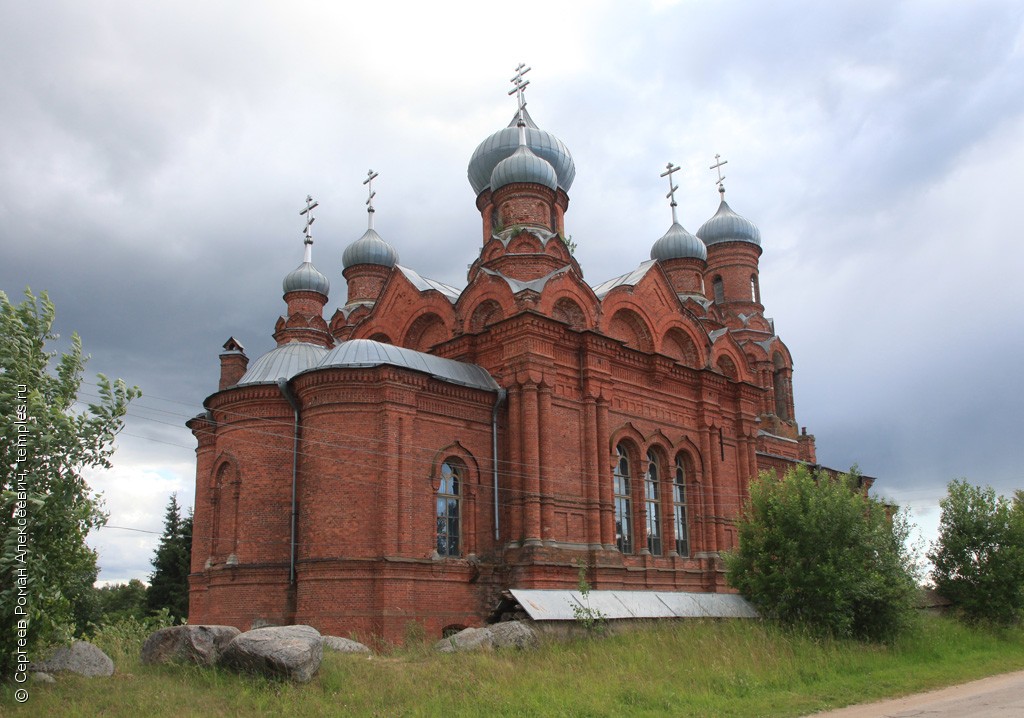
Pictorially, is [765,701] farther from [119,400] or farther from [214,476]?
[214,476]

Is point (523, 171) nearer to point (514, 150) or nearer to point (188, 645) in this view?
point (514, 150)

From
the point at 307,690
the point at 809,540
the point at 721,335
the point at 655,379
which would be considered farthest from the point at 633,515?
the point at 307,690

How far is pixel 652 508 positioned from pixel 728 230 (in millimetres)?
15011

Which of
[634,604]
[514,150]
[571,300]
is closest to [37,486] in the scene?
[634,604]

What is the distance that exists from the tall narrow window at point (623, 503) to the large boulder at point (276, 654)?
10.3 metres

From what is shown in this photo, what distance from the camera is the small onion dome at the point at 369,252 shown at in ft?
95.9

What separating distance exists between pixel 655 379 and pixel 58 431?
49.1 feet

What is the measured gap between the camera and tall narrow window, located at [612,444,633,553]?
2066 cm

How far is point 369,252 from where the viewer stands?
29.2 m

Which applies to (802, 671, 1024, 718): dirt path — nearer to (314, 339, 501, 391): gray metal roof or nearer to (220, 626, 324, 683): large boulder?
(220, 626, 324, 683): large boulder

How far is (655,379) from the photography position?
22203 mm

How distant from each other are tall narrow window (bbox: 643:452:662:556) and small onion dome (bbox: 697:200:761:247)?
45.1 feet

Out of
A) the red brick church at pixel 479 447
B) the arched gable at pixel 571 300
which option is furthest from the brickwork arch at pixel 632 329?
the arched gable at pixel 571 300

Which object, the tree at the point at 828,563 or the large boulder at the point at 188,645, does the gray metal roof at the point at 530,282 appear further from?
the large boulder at the point at 188,645
